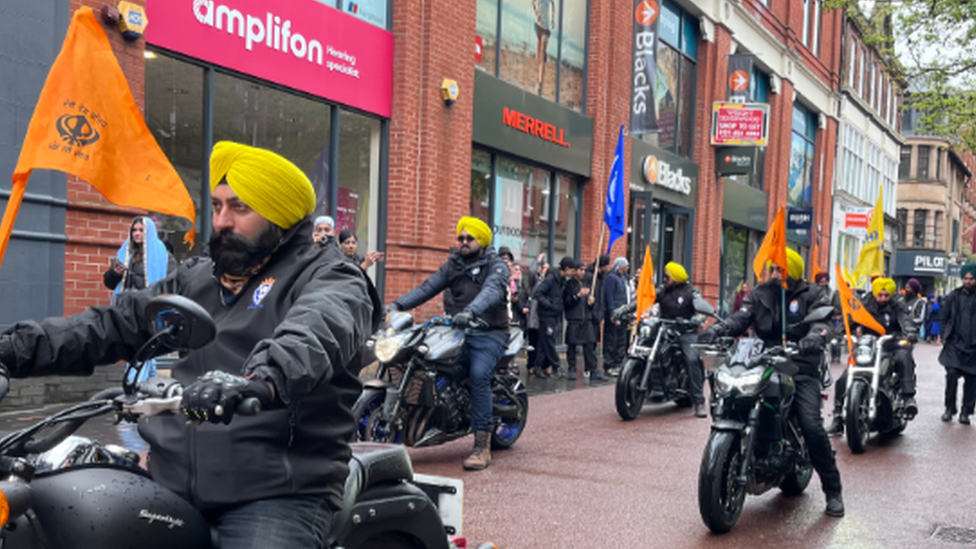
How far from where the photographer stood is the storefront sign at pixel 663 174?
64.5 feet

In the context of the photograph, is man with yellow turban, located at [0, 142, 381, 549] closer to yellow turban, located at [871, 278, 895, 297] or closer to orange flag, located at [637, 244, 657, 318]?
yellow turban, located at [871, 278, 895, 297]

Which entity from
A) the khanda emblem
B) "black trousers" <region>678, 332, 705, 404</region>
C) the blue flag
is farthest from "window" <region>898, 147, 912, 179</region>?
the khanda emblem

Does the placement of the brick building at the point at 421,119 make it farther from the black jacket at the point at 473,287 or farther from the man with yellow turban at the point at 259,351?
the man with yellow turban at the point at 259,351

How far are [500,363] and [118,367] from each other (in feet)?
13.0

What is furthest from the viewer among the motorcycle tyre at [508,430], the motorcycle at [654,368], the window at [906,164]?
the window at [906,164]

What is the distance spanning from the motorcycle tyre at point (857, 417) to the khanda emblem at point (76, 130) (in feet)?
24.9

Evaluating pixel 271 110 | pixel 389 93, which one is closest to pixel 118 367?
pixel 271 110

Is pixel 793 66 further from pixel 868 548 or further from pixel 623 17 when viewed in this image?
pixel 868 548

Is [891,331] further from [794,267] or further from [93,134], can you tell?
[93,134]

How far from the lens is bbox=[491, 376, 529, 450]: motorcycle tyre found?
7703 millimetres

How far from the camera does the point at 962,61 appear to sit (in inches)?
591

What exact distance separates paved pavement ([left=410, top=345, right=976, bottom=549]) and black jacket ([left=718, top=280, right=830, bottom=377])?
3.96 feet

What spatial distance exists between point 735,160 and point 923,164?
48.4 meters

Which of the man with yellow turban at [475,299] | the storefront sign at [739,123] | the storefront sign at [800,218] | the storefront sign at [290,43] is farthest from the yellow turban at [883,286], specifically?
the storefront sign at [800,218]
